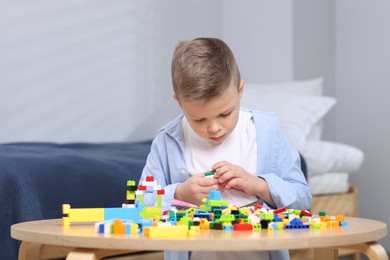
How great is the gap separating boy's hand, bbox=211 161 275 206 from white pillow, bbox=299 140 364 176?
1.45m

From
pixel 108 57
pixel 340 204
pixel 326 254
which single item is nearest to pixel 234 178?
pixel 326 254

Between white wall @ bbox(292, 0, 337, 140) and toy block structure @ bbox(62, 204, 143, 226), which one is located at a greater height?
white wall @ bbox(292, 0, 337, 140)

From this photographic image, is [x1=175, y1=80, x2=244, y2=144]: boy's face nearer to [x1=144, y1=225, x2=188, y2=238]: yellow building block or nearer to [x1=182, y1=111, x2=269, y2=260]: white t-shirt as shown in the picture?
[x1=182, y1=111, x2=269, y2=260]: white t-shirt

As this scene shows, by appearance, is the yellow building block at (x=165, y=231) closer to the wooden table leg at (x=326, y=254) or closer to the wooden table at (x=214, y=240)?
the wooden table at (x=214, y=240)

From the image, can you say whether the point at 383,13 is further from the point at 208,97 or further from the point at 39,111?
the point at 208,97

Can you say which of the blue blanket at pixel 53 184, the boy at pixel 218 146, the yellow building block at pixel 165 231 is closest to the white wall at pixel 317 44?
the blue blanket at pixel 53 184

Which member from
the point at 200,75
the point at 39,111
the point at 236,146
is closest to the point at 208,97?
the point at 200,75

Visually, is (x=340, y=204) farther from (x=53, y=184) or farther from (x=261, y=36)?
(x=53, y=184)

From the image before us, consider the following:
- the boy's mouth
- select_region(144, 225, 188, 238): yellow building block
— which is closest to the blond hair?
the boy's mouth

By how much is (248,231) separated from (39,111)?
2356 mm

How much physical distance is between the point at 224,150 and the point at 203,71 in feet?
0.89

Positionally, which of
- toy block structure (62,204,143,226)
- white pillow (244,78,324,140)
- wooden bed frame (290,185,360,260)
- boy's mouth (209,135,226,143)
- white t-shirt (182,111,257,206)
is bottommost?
wooden bed frame (290,185,360,260)

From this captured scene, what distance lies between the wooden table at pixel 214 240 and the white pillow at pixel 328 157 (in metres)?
1.64

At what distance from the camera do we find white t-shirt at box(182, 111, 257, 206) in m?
1.50
